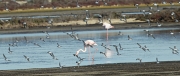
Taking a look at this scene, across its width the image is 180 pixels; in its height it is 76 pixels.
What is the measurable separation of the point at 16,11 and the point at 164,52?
151 feet

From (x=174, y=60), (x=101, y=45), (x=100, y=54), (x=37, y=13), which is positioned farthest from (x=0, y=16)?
(x=174, y=60)

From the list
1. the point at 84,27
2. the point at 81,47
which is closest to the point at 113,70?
the point at 81,47

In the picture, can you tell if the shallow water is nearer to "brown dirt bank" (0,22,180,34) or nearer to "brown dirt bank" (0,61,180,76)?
"brown dirt bank" (0,61,180,76)

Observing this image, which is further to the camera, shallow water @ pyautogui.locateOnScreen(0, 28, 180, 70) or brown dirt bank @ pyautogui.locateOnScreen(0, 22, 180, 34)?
brown dirt bank @ pyautogui.locateOnScreen(0, 22, 180, 34)

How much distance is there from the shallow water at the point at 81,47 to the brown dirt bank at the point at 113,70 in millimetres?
1653

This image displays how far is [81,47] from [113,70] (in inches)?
511

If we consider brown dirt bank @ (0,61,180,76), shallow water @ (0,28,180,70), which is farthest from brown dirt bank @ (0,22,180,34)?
brown dirt bank @ (0,61,180,76)

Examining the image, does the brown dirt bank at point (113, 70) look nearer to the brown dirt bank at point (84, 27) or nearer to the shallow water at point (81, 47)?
the shallow water at point (81, 47)

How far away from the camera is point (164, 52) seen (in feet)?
121

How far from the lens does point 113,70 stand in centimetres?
2933

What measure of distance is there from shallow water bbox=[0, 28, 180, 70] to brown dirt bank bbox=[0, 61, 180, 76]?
165 centimetres

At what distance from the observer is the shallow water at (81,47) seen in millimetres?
33688

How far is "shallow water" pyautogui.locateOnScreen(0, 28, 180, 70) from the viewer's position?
3369 cm

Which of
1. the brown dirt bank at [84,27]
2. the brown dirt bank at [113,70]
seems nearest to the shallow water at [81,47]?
the brown dirt bank at [113,70]
